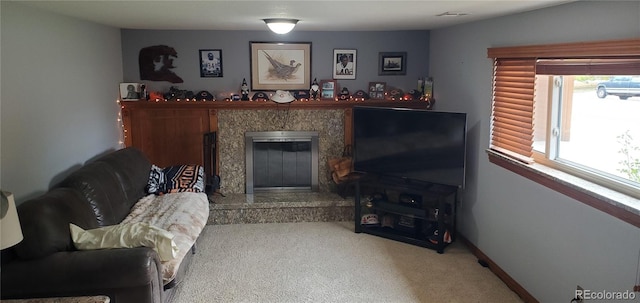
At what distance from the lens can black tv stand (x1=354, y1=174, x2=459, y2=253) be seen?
4.68 metres

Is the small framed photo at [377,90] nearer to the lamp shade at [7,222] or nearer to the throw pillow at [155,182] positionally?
the throw pillow at [155,182]

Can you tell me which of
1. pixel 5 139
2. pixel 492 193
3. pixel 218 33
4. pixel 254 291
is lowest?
pixel 254 291

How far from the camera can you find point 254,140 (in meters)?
5.71

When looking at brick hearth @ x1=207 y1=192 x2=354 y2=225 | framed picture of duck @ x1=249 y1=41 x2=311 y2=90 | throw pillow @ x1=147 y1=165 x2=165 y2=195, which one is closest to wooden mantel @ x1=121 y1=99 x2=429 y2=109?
framed picture of duck @ x1=249 y1=41 x2=311 y2=90

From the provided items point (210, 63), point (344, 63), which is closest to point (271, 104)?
point (210, 63)

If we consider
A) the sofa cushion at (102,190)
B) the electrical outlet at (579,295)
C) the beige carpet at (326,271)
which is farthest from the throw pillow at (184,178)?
the electrical outlet at (579,295)

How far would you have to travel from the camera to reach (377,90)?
5824mm

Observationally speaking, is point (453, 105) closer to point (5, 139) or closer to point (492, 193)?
point (492, 193)

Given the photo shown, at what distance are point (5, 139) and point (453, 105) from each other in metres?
3.93

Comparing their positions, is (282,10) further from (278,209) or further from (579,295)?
(579,295)

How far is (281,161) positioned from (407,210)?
172 cm

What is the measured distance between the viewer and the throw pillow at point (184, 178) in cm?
489

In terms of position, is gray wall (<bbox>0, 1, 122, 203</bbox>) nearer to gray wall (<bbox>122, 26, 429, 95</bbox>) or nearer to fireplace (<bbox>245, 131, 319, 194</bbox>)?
gray wall (<bbox>122, 26, 429, 95</bbox>)

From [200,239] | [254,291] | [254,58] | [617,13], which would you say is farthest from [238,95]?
A: [617,13]
